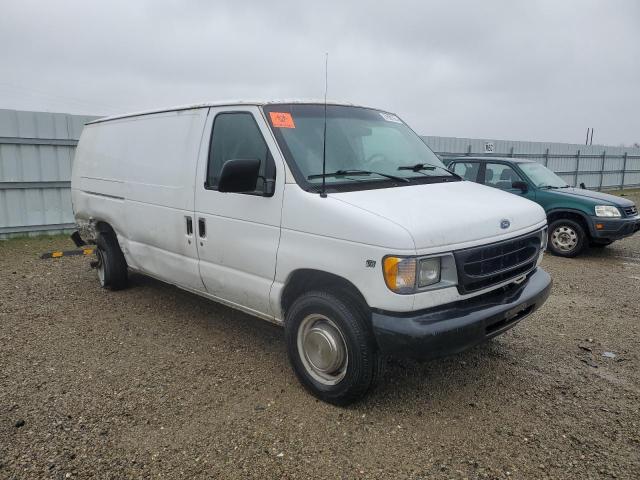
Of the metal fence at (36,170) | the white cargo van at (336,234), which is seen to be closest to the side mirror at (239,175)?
the white cargo van at (336,234)

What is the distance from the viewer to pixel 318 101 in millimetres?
3947

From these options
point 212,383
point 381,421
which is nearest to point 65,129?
point 212,383

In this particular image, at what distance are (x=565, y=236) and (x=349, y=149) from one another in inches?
241

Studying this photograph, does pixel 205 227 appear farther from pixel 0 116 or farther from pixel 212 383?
pixel 0 116

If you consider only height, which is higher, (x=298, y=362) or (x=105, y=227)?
(x=105, y=227)

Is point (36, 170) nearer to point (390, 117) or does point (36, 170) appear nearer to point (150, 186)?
point (150, 186)

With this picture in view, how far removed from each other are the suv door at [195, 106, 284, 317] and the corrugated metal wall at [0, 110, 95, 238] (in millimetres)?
6923

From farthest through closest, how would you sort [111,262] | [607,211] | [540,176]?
[540,176]
[607,211]
[111,262]

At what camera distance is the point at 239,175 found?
3285mm

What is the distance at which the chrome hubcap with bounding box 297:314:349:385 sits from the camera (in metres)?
3.20

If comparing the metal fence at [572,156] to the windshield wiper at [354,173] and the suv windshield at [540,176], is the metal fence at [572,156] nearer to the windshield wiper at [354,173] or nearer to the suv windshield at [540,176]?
the suv windshield at [540,176]

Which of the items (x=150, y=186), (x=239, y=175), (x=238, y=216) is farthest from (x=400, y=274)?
(x=150, y=186)

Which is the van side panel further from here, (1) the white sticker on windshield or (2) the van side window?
(1) the white sticker on windshield

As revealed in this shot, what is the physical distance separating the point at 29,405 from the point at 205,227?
1.79 m
